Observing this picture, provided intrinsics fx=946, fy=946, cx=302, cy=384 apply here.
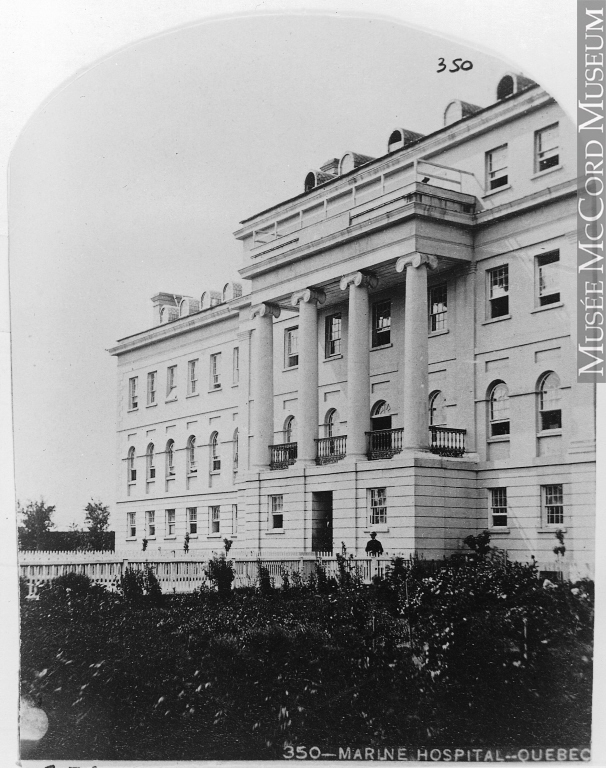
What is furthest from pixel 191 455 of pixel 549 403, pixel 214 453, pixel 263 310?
pixel 549 403

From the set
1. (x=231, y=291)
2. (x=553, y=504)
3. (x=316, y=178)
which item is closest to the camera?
(x=553, y=504)

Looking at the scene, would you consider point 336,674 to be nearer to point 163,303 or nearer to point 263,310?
point 163,303

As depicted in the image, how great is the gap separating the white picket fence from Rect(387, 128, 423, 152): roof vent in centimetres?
Answer: 828

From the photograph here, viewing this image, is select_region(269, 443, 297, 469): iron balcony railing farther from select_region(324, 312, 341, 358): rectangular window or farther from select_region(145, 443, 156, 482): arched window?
select_region(145, 443, 156, 482): arched window

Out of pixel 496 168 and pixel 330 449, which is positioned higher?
pixel 496 168

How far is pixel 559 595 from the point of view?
48.9 ft

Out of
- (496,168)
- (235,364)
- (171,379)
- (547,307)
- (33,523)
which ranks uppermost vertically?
(496,168)

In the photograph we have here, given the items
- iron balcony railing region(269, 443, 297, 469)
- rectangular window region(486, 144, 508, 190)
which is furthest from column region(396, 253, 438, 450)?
iron balcony railing region(269, 443, 297, 469)

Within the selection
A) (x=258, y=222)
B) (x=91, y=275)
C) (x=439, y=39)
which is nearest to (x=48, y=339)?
(x=91, y=275)

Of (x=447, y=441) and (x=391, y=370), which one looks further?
(x=391, y=370)

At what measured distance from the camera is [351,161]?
62.9 ft

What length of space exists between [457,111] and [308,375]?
9751 mm

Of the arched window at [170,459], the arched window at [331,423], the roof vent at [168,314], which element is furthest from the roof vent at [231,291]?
the arched window at [331,423]

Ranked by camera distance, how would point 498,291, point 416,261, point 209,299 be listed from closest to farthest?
point 498,291 < point 209,299 < point 416,261
